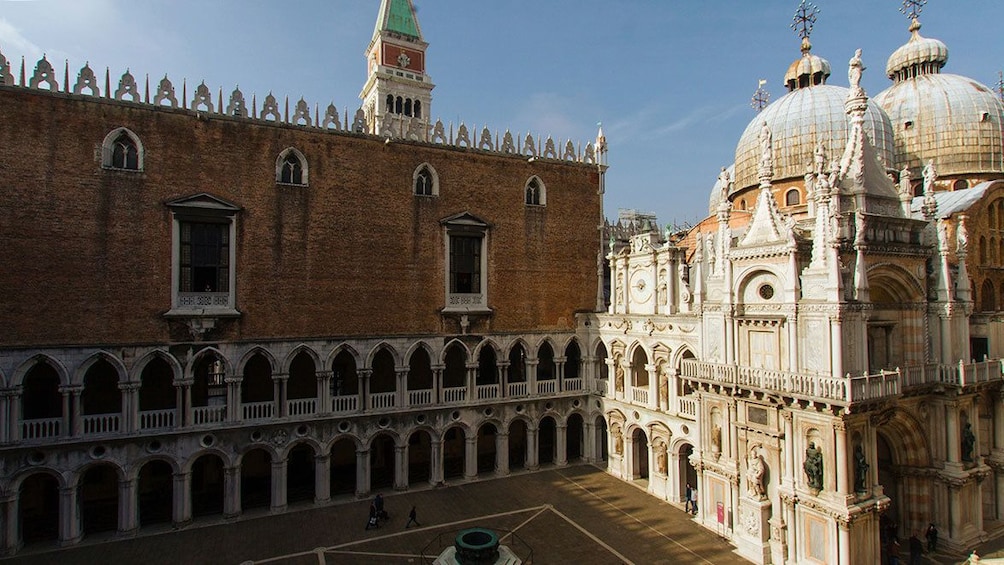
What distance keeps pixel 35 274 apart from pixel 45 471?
7259 mm

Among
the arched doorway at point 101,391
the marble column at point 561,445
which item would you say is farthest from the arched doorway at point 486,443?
the arched doorway at point 101,391

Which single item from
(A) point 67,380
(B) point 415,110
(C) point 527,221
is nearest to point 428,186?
(C) point 527,221

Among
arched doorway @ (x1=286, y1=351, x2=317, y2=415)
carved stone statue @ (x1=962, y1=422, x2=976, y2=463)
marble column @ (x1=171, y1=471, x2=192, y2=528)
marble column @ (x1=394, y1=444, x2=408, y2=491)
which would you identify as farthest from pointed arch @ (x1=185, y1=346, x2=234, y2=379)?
carved stone statue @ (x1=962, y1=422, x2=976, y2=463)

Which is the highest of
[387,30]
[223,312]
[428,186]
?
[387,30]

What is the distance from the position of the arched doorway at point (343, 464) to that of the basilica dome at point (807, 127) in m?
26.4

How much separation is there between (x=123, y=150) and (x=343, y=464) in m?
17.6

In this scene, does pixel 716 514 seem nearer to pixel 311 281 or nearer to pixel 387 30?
pixel 311 281

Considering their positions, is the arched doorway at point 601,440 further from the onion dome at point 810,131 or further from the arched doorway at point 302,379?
the onion dome at point 810,131

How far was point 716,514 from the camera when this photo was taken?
21812 millimetres

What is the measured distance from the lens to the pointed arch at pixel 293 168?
24906 mm

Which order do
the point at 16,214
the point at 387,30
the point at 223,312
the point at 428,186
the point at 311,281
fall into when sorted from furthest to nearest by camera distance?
the point at 387,30, the point at 428,186, the point at 311,281, the point at 223,312, the point at 16,214

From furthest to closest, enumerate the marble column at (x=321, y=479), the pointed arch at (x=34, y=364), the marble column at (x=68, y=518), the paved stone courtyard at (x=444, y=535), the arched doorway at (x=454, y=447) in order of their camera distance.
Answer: the arched doorway at (x=454, y=447)
the marble column at (x=321, y=479)
the marble column at (x=68, y=518)
the pointed arch at (x=34, y=364)
the paved stone courtyard at (x=444, y=535)

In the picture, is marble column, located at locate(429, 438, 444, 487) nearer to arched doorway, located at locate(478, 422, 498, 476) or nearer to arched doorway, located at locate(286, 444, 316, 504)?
arched doorway, located at locate(478, 422, 498, 476)

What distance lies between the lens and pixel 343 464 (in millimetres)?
29406
